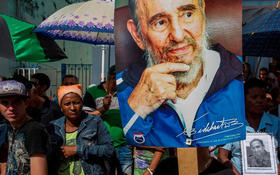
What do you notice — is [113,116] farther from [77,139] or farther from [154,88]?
[154,88]

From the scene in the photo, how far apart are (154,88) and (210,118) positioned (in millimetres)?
408

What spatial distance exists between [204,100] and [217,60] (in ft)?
0.88

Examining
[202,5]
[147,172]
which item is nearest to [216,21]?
[202,5]

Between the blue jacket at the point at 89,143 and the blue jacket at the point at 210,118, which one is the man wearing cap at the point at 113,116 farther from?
the blue jacket at the point at 210,118

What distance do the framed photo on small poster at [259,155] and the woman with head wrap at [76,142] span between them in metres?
1.26

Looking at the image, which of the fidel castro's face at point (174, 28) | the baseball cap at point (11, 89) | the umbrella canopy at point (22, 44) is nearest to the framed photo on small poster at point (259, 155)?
the fidel castro's face at point (174, 28)

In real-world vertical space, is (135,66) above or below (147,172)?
above

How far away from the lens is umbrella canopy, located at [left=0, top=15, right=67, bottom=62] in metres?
4.78

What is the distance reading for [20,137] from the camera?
9.62ft

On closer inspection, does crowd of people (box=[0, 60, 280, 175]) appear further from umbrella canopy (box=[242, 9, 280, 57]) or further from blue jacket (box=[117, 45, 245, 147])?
umbrella canopy (box=[242, 9, 280, 57])

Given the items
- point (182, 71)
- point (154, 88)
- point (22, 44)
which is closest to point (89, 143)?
point (154, 88)

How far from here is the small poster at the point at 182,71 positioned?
234 centimetres

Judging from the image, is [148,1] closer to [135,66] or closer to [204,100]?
[135,66]

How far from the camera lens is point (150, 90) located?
7.94ft
